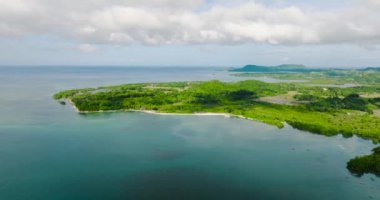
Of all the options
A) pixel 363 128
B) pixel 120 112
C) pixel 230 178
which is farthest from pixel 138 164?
pixel 363 128

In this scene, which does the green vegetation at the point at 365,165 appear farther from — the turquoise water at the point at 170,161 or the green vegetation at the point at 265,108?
the green vegetation at the point at 265,108

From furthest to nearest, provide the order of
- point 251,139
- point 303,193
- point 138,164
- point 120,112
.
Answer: point 120,112, point 251,139, point 138,164, point 303,193

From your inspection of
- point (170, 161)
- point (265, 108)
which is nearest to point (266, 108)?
point (265, 108)

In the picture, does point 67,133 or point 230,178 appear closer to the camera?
point 230,178

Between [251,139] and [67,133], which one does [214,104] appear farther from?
[67,133]

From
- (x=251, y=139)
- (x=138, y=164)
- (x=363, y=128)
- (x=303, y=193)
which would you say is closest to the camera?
(x=303, y=193)

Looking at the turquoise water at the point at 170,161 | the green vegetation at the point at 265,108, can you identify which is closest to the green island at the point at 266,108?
the green vegetation at the point at 265,108
